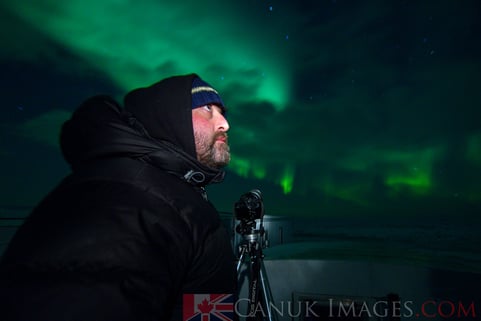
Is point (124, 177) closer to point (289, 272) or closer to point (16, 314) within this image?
point (16, 314)

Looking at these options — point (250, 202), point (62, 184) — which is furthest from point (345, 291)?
point (62, 184)

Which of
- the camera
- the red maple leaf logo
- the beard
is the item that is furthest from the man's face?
the camera

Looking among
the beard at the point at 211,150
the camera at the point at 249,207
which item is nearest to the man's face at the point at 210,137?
the beard at the point at 211,150

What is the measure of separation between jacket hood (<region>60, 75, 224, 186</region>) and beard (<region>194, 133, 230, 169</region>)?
0.52ft

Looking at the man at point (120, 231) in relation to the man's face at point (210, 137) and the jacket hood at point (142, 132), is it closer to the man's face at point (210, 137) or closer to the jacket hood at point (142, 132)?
the jacket hood at point (142, 132)

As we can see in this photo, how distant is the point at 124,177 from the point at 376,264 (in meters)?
6.24

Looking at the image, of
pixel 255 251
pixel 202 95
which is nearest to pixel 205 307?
pixel 202 95

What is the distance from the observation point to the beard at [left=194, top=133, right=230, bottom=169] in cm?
156

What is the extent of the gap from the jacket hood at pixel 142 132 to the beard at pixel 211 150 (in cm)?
16

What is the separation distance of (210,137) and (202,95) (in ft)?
1.23

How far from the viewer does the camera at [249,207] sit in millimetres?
2842

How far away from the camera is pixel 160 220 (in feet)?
2.67

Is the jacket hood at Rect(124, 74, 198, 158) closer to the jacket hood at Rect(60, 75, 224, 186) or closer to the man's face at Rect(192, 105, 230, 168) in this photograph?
the jacket hood at Rect(60, 75, 224, 186)

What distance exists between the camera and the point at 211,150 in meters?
1.60
